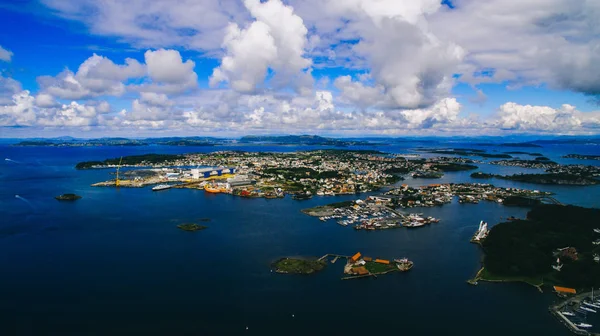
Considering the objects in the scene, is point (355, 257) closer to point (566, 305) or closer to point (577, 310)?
point (566, 305)

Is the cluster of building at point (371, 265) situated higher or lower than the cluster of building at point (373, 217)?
lower

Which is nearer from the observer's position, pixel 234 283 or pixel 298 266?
pixel 234 283

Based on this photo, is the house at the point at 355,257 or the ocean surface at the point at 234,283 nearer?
the ocean surface at the point at 234,283

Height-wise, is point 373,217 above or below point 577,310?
above

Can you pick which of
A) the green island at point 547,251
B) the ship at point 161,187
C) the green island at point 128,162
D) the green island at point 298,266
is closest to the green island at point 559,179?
the green island at point 547,251

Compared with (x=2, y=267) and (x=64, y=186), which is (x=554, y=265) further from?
(x=64, y=186)

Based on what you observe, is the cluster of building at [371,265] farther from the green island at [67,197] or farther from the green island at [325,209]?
the green island at [67,197]

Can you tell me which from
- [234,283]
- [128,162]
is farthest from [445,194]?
[128,162]
